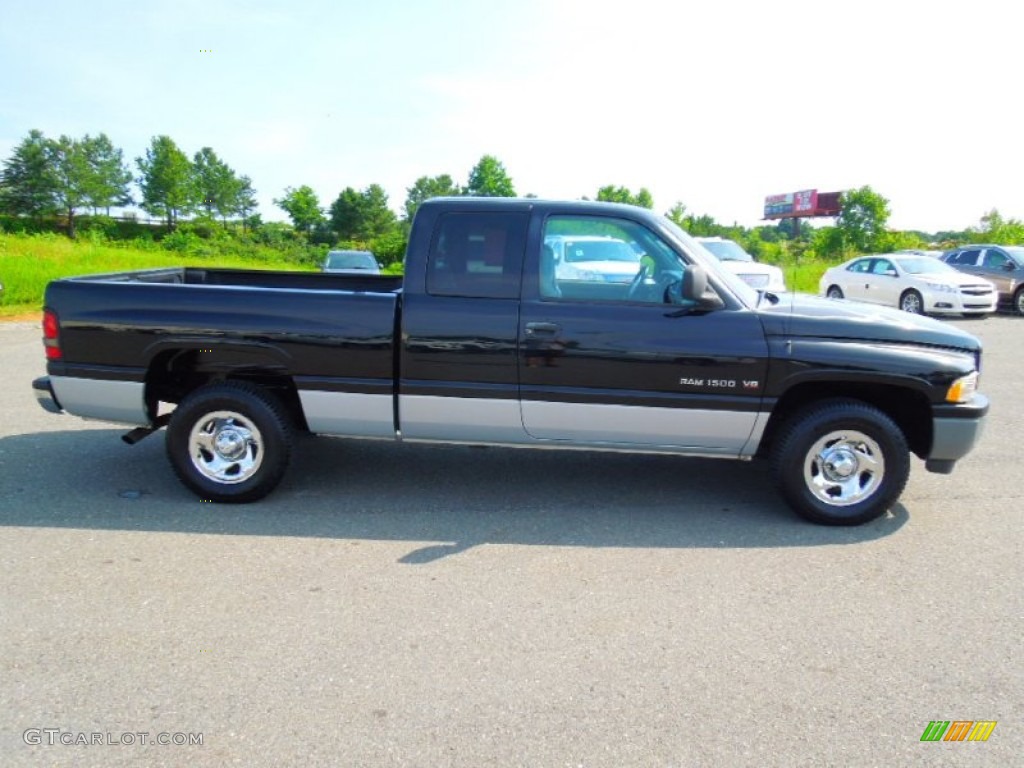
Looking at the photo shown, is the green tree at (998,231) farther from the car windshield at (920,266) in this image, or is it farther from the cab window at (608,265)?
the cab window at (608,265)

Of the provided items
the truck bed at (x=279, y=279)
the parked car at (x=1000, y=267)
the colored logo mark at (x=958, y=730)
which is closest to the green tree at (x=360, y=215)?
the parked car at (x=1000, y=267)

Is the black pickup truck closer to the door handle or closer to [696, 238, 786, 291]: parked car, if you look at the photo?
the door handle

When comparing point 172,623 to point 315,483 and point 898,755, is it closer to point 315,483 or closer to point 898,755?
point 315,483

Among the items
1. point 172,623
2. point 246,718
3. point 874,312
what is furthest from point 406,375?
point 874,312

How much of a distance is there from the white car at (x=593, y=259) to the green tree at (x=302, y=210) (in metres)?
76.9

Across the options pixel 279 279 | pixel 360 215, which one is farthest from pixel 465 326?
pixel 360 215

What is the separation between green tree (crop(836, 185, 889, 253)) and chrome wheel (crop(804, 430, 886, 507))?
4184 centimetres

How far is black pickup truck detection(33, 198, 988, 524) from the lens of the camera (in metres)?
4.20

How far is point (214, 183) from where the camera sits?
94438 millimetres

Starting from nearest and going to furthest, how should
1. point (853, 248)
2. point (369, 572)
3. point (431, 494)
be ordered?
point (369, 572), point (431, 494), point (853, 248)

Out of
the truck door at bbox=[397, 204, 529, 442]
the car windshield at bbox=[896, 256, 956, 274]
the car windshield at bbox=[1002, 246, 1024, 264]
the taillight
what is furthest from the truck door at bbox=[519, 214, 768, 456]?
the car windshield at bbox=[1002, 246, 1024, 264]

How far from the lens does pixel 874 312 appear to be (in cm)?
449

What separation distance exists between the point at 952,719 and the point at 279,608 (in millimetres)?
2795

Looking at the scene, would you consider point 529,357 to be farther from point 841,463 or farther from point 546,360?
point 841,463
